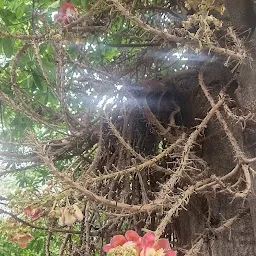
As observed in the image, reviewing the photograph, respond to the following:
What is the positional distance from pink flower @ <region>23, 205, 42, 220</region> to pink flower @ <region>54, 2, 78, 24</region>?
0.47 metres

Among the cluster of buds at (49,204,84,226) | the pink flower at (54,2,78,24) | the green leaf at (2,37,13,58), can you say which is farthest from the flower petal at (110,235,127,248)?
the green leaf at (2,37,13,58)

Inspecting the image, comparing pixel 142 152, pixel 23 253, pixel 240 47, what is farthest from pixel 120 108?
pixel 23 253

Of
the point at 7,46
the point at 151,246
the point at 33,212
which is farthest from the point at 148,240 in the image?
the point at 7,46

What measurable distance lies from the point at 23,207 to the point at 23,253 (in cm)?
197

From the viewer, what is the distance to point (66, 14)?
125cm

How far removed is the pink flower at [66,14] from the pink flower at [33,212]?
47cm

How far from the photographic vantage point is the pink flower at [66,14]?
1.25 metres

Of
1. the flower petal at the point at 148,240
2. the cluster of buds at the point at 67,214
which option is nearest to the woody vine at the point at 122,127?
Result: the cluster of buds at the point at 67,214

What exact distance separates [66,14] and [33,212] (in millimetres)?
513

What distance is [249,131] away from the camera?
44.4 inches

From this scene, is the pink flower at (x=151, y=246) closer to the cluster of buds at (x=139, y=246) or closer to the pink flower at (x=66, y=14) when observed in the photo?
the cluster of buds at (x=139, y=246)

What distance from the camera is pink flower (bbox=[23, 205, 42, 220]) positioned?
3.00 feet

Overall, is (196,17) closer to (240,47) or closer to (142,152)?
(240,47)

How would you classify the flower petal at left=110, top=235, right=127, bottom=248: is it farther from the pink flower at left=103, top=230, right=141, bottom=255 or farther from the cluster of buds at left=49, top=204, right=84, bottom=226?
the cluster of buds at left=49, top=204, right=84, bottom=226
